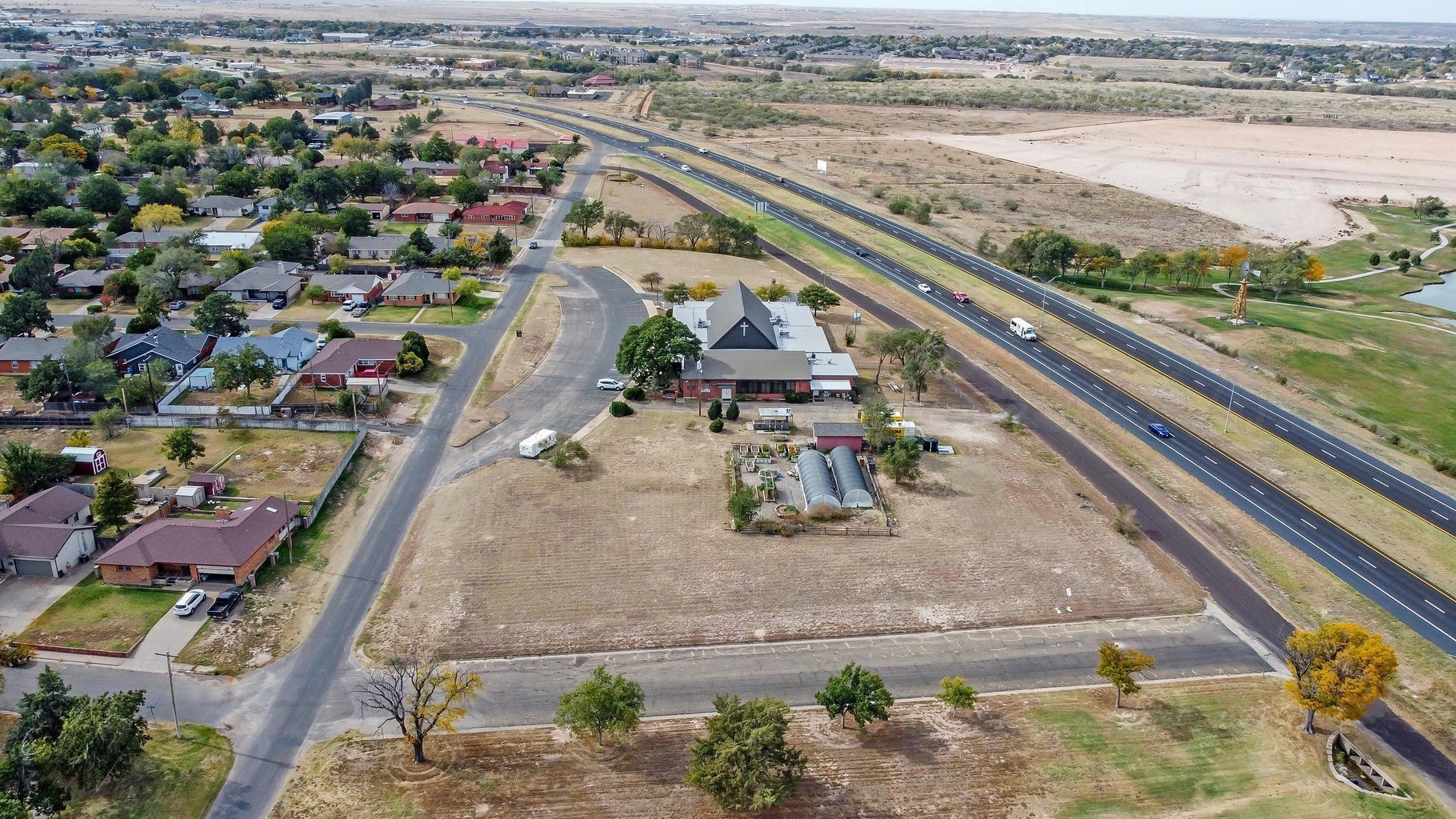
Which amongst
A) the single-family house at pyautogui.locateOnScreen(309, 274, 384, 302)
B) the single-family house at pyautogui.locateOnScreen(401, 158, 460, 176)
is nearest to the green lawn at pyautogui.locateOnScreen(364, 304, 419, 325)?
the single-family house at pyautogui.locateOnScreen(309, 274, 384, 302)

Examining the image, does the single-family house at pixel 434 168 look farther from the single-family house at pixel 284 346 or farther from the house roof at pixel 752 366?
the house roof at pixel 752 366

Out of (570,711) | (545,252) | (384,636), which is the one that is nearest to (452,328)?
(545,252)

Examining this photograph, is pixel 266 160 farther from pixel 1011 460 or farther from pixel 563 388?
pixel 1011 460

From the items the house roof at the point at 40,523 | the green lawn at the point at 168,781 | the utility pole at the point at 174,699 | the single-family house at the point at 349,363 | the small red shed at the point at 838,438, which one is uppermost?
the single-family house at the point at 349,363

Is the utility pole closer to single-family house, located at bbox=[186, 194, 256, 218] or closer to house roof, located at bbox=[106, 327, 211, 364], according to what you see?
house roof, located at bbox=[106, 327, 211, 364]

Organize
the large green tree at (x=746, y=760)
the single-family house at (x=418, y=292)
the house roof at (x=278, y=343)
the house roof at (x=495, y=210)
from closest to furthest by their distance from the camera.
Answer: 1. the large green tree at (x=746, y=760)
2. the house roof at (x=278, y=343)
3. the single-family house at (x=418, y=292)
4. the house roof at (x=495, y=210)

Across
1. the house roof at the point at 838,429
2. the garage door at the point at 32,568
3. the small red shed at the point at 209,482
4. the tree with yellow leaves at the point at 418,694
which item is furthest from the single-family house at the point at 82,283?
the house roof at the point at 838,429
